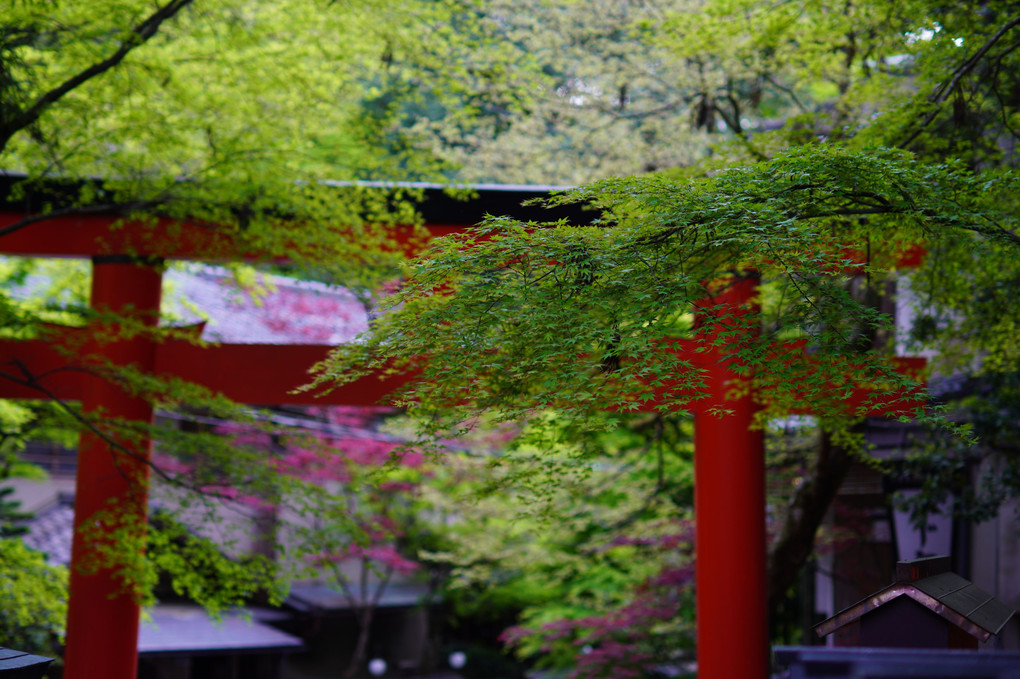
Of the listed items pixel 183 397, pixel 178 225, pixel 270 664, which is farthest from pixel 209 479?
pixel 270 664

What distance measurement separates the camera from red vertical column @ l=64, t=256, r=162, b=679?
6.38m

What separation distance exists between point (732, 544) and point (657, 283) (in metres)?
3.20

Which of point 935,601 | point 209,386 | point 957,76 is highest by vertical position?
point 957,76

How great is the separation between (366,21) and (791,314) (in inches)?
171

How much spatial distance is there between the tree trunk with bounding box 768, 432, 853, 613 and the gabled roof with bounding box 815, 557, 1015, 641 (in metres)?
3.23

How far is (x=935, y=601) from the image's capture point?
3.57 meters

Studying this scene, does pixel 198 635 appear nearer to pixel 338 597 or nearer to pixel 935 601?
pixel 338 597

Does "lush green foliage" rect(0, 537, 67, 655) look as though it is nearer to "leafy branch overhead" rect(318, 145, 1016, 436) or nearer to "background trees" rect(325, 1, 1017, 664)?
"background trees" rect(325, 1, 1017, 664)

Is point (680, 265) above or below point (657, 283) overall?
above

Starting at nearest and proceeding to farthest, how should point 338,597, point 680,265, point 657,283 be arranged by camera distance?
point 657,283, point 680,265, point 338,597

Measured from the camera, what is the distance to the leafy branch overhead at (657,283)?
3705 mm

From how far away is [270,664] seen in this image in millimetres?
12258

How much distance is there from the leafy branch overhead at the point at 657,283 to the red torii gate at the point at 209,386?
6.73ft

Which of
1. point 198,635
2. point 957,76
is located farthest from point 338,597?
point 957,76
